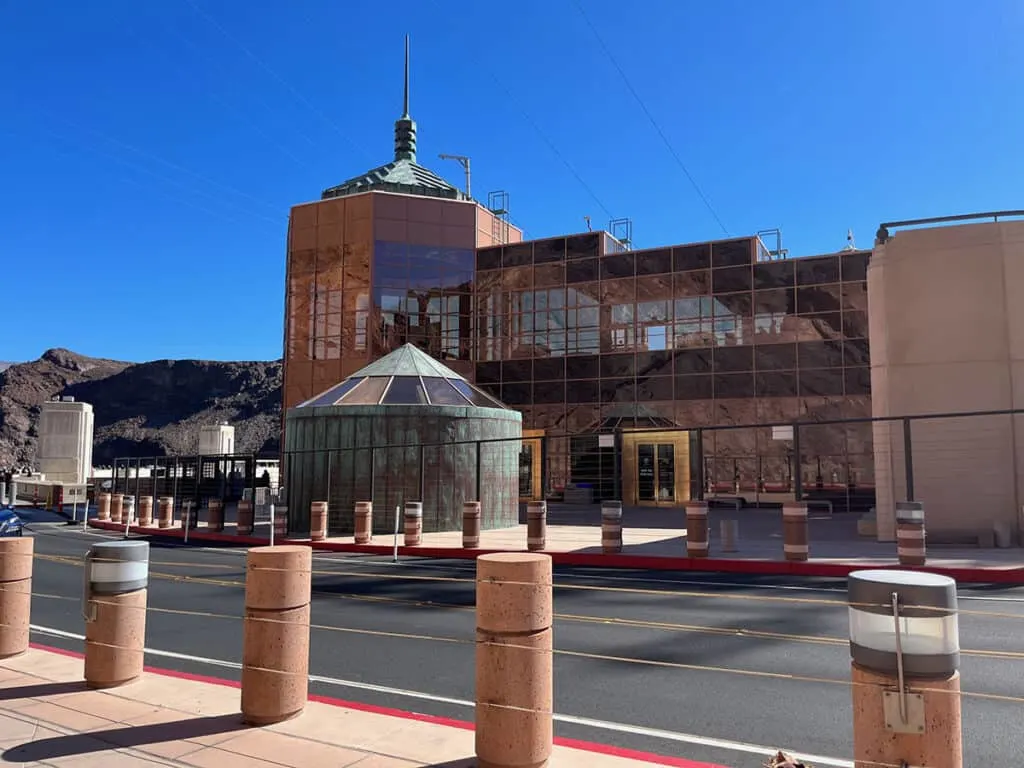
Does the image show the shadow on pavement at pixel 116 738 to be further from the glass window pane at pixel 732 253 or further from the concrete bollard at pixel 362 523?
the glass window pane at pixel 732 253

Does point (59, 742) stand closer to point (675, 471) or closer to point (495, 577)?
point (495, 577)

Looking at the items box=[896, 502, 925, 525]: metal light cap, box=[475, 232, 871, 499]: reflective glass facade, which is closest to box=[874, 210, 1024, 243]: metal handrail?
box=[896, 502, 925, 525]: metal light cap

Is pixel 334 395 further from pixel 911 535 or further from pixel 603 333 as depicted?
pixel 911 535

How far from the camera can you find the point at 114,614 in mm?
5742

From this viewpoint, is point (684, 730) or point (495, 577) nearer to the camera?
point (495, 577)

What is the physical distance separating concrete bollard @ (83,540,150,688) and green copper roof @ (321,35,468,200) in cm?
3365

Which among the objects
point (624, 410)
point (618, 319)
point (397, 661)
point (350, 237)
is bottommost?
point (397, 661)

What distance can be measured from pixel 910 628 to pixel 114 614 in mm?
5429

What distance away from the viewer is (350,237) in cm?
3541

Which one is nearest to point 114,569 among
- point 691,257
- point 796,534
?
point 796,534

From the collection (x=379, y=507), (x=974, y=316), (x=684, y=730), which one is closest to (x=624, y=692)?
(x=684, y=730)

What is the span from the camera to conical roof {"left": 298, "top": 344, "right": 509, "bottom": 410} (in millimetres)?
21969

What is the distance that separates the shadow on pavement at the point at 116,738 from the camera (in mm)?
4328

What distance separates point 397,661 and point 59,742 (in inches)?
115
